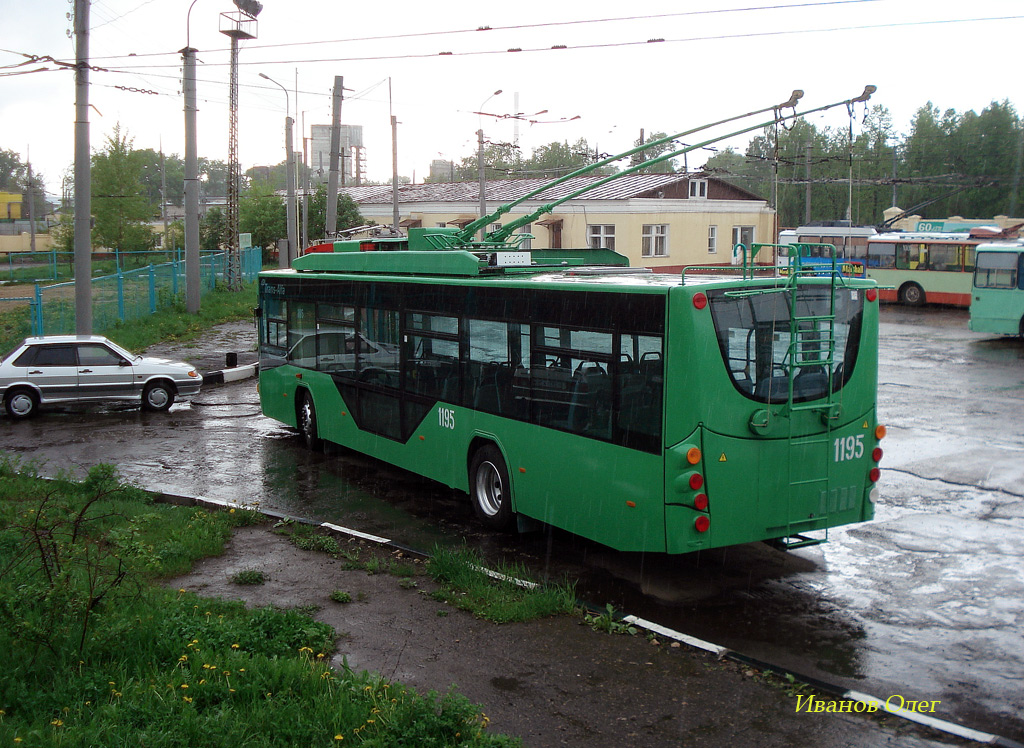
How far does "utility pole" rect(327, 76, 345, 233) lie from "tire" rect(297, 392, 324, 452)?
9911 mm

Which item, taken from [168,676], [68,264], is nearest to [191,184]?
[168,676]

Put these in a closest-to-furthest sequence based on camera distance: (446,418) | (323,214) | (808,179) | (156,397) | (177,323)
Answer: (446,418), (156,397), (177,323), (808,179), (323,214)

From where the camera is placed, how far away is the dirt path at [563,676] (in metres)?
5.26

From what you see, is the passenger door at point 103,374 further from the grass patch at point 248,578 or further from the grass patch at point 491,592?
the grass patch at point 491,592

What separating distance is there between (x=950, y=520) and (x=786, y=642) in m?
4.20

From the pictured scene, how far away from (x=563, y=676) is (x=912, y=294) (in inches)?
1435

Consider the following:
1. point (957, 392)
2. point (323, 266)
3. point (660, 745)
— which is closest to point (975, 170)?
point (957, 392)

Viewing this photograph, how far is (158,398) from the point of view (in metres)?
18.0

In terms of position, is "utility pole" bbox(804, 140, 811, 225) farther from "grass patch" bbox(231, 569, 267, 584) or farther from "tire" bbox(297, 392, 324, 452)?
"grass patch" bbox(231, 569, 267, 584)

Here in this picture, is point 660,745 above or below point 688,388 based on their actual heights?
below

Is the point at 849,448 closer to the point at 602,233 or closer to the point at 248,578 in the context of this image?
the point at 248,578

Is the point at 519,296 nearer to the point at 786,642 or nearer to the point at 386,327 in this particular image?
the point at 386,327

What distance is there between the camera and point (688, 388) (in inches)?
284

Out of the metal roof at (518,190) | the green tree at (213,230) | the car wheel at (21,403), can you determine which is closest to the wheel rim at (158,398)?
the car wheel at (21,403)
